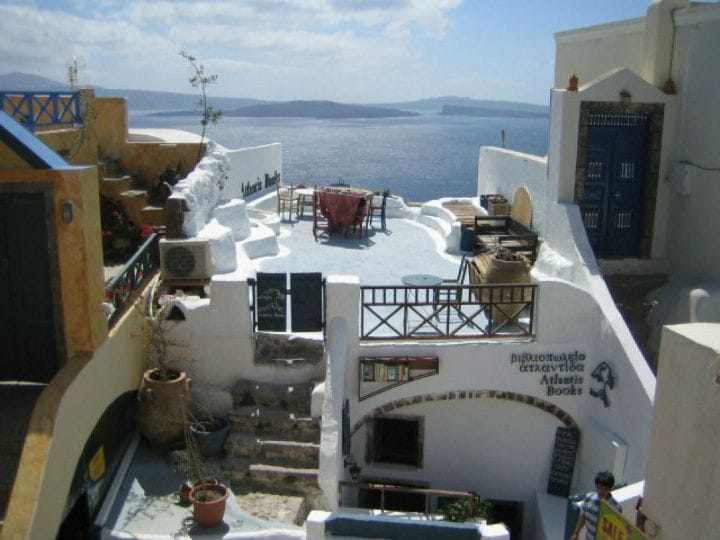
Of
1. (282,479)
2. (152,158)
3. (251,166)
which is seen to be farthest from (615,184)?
(251,166)

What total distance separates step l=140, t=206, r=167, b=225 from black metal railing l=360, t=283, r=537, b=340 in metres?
4.80

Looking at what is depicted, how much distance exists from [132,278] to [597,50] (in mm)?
10907

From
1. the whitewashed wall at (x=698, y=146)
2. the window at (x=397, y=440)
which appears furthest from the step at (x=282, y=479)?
the whitewashed wall at (x=698, y=146)

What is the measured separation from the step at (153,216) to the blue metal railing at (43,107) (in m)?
2.32

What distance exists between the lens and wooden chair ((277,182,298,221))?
1975 cm

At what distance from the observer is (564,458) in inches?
458

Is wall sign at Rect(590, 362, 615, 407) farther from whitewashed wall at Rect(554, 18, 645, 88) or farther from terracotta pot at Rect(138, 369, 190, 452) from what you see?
whitewashed wall at Rect(554, 18, 645, 88)

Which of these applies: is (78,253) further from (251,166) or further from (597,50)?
(251,166)

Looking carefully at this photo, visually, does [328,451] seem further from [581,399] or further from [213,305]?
[581,399]

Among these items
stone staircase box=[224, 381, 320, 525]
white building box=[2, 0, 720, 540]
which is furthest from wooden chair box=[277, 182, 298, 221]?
stone staircase box=[224, 381, 320, 525]

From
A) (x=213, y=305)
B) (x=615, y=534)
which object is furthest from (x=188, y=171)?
(x=615, y=534)

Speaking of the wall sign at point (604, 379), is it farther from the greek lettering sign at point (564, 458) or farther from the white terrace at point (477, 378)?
the greek lettering sign at point (564, 458)

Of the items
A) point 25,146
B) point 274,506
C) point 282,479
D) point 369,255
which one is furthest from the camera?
point 369,255

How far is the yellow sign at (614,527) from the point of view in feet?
16.4
